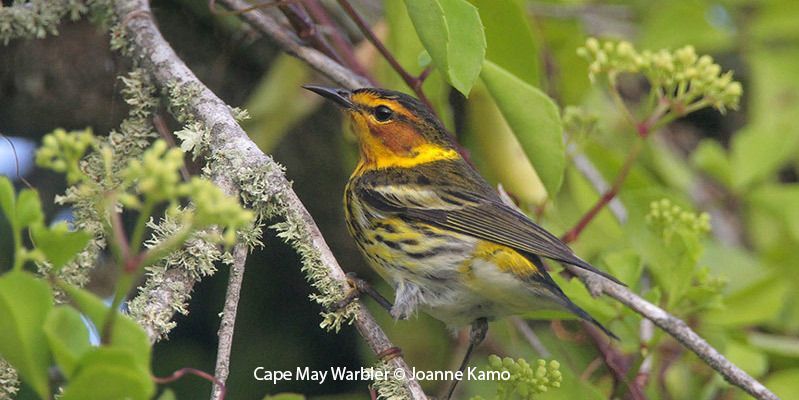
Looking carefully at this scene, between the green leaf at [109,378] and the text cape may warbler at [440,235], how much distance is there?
1.50 metres

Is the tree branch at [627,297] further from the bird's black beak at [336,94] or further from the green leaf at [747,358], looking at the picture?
the green leaf at [747,358]

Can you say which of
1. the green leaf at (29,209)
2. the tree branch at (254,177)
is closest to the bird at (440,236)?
the tree branch at (254,177)

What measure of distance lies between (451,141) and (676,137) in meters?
2.12

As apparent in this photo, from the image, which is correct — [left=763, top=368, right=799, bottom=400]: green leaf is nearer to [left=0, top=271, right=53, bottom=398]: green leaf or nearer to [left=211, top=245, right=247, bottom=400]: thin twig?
[left=211, top=245, right=247, bottom=400]: thin twig

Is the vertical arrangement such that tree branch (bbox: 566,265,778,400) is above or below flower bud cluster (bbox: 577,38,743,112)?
below

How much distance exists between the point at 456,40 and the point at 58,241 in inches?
47.8

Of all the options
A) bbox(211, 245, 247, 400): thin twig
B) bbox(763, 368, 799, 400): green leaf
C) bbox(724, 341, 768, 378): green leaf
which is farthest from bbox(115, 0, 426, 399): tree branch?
bbox(763, 368, 799, 400): green leaf

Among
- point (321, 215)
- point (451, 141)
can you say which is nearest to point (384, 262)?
point (451, 141)

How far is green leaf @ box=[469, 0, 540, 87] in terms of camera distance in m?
3.05

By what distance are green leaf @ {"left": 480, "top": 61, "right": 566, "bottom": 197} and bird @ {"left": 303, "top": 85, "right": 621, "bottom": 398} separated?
21 centimetres

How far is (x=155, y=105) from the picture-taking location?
2.72m

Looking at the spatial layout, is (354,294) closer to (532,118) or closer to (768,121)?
(532,118)

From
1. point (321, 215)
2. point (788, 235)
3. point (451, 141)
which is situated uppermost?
point (788, 235)

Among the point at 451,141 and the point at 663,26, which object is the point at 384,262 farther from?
the point at 663,26
